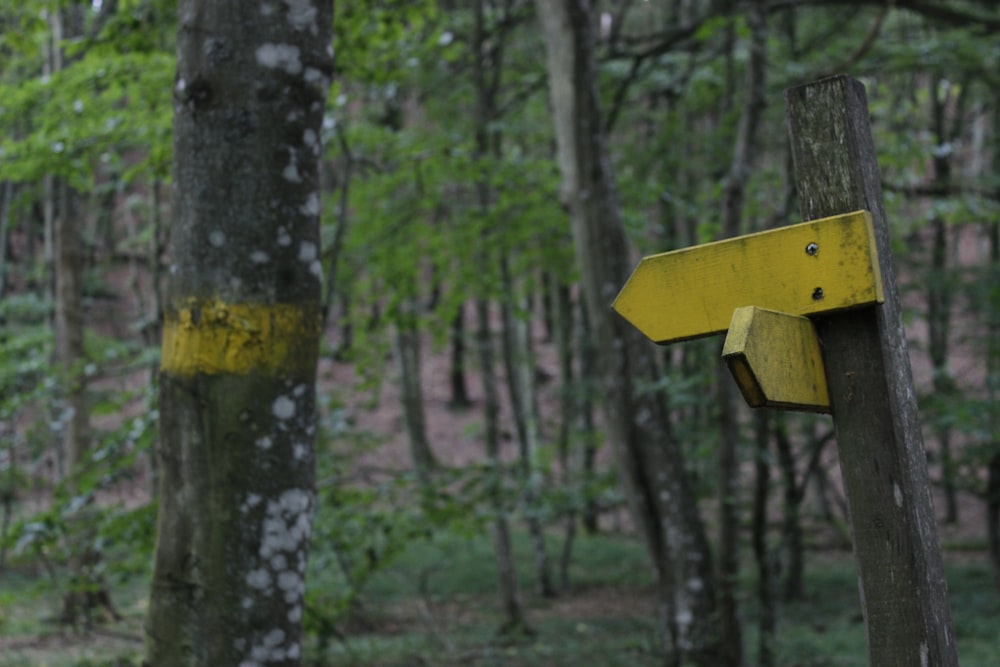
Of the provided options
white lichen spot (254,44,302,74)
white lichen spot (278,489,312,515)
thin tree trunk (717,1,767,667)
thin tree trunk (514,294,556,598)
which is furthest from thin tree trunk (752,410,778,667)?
white lichen spot (254,44,302,74)

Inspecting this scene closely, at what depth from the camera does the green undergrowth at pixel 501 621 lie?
798cm

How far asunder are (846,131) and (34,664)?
7.46 meters

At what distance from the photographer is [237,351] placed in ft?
9.36

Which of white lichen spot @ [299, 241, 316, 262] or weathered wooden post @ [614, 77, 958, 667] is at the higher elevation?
white lichen spot @ [299, 241, 316, 262]

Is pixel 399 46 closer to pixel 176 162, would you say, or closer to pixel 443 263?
pixel 443 263

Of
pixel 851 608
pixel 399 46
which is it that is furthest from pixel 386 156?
pixel 851 608

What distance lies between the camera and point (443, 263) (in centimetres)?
957

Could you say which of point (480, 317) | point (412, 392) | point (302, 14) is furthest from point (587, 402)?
point (302, 14)

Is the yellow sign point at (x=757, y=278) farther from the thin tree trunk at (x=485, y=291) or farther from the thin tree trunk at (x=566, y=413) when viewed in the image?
the thin tree trunk at (x=485, y=291)

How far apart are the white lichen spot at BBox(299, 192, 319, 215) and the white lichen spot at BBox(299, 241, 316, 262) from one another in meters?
0.10

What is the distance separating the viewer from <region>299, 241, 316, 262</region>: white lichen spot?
2973mm

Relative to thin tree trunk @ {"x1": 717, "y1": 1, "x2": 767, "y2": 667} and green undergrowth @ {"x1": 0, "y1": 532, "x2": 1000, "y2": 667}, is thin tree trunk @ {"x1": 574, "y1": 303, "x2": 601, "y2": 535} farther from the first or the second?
thin tree trunk @ {"x1": 717, "y1": 1, "x2": 767, "y2": 667}

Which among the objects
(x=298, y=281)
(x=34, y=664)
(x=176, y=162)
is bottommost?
(x=34, y=664)

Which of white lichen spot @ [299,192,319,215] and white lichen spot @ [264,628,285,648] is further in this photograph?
white lichen spot @ [299,192,319,215]
